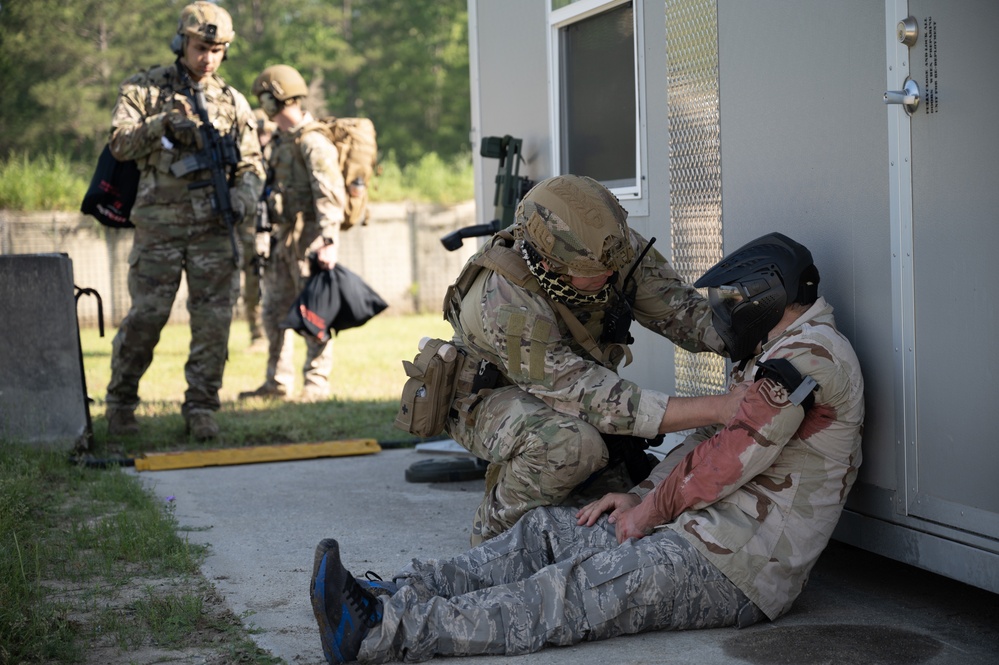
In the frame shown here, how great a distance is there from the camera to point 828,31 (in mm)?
3408

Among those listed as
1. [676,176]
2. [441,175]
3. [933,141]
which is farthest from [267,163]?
[441,175]

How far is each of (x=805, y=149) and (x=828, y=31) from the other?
37 centimetres

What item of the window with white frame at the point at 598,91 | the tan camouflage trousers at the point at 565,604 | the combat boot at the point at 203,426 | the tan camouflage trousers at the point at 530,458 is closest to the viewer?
the tan camouflage trousers at the point at 565,604

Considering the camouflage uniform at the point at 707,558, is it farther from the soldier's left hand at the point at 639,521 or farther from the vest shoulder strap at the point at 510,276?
the vest shoulder strap at the point at 510,276

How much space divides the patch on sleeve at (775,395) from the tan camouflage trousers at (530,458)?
767 millimetres

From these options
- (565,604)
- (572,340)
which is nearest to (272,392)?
(572,340)

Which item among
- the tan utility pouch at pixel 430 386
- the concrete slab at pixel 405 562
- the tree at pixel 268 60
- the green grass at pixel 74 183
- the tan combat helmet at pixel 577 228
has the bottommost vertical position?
the concrete slab at pixel 405 562

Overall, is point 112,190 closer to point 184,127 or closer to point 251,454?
point 184,127

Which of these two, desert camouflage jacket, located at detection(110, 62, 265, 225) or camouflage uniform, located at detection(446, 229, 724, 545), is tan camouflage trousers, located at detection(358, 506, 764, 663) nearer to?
camouflage uniform, located at detection(446, 229, 724, 545)

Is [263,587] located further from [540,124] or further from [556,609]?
[540,124]

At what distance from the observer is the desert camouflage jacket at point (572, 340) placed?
3578mm

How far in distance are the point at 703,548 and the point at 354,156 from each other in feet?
19.8

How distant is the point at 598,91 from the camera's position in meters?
5.09

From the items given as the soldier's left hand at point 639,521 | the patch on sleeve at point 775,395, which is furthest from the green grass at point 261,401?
the patch on sleeve at point 775,395
